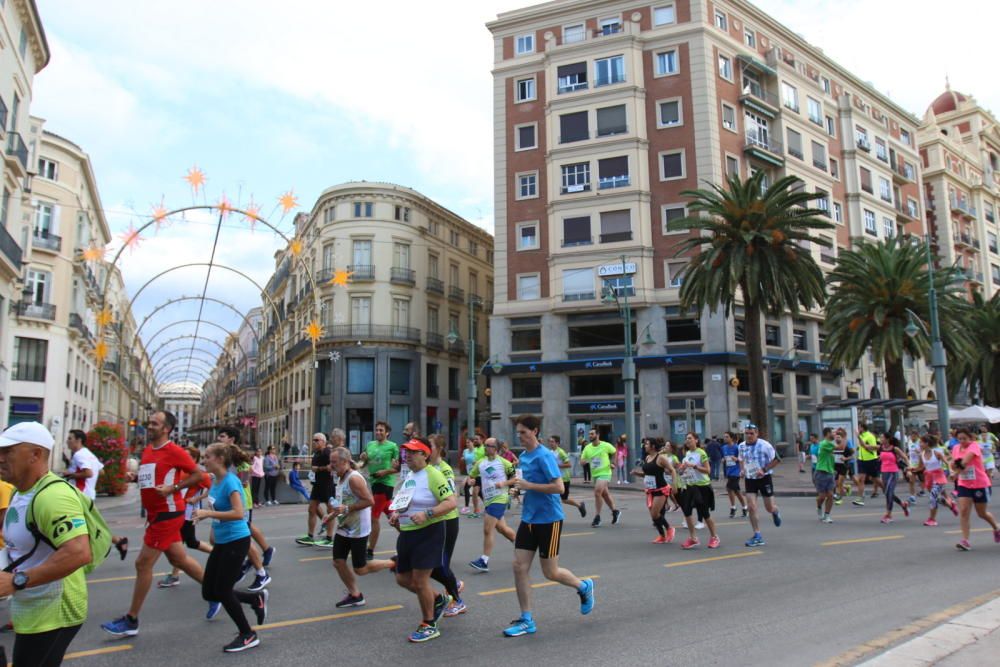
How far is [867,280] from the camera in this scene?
3562cm

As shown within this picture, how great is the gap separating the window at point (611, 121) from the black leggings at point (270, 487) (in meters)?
28.5

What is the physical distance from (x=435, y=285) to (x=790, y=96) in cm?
2581

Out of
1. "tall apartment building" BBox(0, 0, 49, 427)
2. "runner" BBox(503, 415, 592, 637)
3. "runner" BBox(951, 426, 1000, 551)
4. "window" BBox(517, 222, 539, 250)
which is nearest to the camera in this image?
"runner" BBox(503, 415, 592, 637)

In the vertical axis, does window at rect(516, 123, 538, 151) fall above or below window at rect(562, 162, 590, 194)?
above

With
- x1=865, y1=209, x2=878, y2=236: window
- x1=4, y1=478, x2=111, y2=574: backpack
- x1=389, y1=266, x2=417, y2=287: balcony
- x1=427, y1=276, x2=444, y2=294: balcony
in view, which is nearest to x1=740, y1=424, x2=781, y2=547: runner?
x1=4, y1=478, x2=111, y2=574: backpack

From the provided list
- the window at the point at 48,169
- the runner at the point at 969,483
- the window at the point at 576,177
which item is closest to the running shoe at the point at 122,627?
the runner at the point at 969,483

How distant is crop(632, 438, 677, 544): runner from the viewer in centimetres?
1255

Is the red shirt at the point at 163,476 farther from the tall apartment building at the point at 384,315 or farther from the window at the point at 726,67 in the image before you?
the window at the point at 726,67

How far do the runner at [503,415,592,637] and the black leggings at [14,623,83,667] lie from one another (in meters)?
3.76

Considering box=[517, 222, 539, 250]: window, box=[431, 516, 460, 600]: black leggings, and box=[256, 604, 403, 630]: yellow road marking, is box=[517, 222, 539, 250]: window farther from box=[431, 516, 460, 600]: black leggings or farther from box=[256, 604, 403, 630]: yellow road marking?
box=[256, 604, 403, 630]: yellow road marking

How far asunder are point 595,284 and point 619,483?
15.2 m

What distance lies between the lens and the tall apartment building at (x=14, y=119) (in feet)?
79.3

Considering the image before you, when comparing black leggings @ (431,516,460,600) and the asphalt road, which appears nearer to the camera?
the asphalt road

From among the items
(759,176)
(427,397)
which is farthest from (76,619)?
(427,397)
